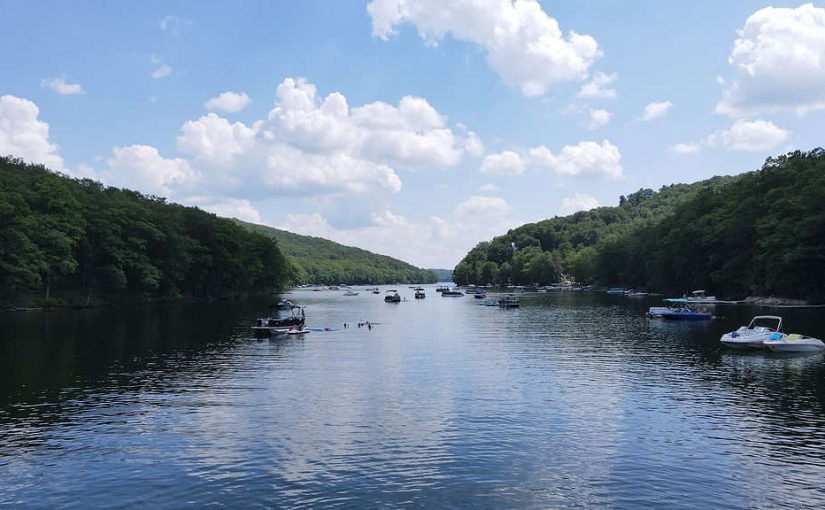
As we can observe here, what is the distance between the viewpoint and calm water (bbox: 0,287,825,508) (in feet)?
71.3

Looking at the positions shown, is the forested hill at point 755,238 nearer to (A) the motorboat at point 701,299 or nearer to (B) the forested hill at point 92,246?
(A) the motorboat at point 701,299

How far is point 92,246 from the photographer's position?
127m

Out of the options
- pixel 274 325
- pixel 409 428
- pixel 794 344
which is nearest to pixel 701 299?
pixel 794 344

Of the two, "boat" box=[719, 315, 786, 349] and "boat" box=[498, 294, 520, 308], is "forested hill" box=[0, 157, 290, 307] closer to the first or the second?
"boat" box=[498, 294, 520, 308]

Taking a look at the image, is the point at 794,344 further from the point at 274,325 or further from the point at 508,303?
the point at 508,303

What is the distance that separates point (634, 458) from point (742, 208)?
146 m

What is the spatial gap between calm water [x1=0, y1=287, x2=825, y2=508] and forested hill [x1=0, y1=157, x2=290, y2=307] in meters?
56.0

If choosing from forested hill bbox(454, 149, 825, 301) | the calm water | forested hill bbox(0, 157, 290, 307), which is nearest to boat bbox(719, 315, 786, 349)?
the calm water

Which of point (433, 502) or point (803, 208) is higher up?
point (803, 208)

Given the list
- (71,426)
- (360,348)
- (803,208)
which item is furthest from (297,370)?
(803,208)

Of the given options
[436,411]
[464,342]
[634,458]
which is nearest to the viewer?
[634,458]

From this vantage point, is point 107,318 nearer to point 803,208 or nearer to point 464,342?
point 464,342

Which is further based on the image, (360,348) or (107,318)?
(107,318)

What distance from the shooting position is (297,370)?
48.7m
